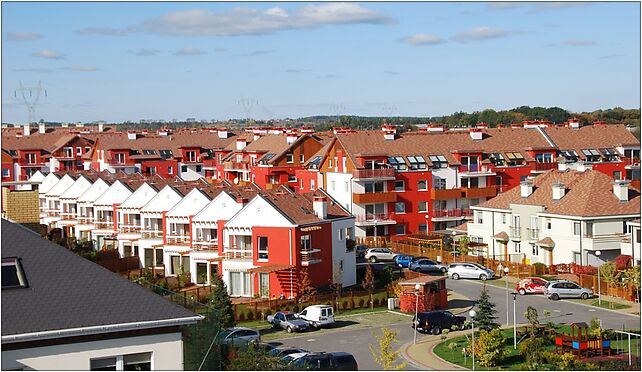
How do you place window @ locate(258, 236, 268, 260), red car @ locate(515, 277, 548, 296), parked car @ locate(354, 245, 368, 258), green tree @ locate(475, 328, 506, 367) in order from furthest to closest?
parked car @ locate(354, 245, 368, 258) < window @ locate(258, 236, 268, 260) < red car @ locate(515, 277, 548, 296) < green tree @ locate(475, 328, 506, 367)

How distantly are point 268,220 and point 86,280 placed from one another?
27.0m

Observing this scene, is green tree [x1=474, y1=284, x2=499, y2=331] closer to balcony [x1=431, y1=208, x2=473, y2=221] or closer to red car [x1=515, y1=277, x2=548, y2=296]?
red car [x1=515, y1=277, x2=548, y2=296]

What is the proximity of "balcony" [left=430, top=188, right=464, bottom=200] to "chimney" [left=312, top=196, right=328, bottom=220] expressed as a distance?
67.6 feet

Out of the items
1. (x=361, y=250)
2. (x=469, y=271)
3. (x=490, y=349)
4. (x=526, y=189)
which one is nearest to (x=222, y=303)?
(x=490, y=349)

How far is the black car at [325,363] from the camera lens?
91.3ft

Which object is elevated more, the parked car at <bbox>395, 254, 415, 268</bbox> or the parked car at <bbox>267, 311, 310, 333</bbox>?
the parked car at <bbox>395, 254, 415, 268</bbox>

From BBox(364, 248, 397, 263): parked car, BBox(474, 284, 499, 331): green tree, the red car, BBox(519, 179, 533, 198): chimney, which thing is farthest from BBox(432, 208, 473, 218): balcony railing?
BBox(474, 284, 499, 331): green tree

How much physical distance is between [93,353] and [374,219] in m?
47.1

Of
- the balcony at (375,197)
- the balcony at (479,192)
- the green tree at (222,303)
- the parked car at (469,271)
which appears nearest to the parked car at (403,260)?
the parked car at (469,271)

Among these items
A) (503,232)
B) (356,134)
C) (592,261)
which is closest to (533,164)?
(356,134)

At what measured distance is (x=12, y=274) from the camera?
59.3ft

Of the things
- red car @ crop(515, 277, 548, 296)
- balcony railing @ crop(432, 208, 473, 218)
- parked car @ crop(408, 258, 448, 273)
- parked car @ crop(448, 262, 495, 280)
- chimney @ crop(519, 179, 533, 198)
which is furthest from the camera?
balcony railing @ crop(432, 208, 473, 218)

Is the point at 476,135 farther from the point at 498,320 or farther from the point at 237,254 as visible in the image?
the point at 498,320

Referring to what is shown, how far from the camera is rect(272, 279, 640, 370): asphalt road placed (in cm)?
3372
